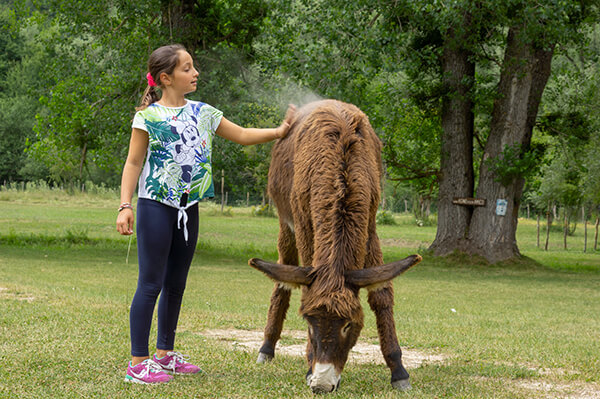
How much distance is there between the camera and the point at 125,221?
468 cm

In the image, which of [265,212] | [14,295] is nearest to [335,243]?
[14,295]

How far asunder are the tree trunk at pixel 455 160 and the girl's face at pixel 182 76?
53.9ft

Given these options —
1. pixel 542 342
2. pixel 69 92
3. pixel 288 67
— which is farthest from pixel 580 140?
pixel 69 92

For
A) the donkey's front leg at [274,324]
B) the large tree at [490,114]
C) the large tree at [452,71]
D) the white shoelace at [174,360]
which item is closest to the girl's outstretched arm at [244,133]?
the donkey's front leg at [274,324]

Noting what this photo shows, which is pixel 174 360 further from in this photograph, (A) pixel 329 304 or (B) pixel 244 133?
(B) pixel 244 133

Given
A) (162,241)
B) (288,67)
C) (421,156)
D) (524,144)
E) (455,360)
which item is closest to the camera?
(162,241)

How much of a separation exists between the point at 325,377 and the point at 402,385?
2.82 ft

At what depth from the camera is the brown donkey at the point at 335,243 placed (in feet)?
14.4

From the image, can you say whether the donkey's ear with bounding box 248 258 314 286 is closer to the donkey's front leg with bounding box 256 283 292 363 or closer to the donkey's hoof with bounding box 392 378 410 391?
the donkey's hoof with bounding box 392 378 410 391

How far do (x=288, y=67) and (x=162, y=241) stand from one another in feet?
44.1

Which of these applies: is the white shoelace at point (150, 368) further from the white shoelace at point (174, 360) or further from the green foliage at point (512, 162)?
the green foliage at point (512, 162)

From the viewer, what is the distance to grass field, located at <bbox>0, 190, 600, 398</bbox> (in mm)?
4883

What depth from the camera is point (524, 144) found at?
20.4 m

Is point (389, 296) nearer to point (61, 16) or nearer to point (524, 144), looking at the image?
point (524, 144)
